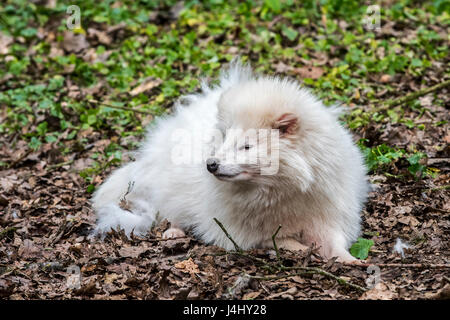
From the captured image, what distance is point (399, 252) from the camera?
4.08 m

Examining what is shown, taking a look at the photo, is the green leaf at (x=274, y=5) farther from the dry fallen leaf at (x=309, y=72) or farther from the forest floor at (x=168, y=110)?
the dry fallen leaf at (x=309, y=72)

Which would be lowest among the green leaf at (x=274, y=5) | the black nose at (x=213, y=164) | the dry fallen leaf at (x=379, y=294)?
the dry fallen leaf at (x=379, y=294)

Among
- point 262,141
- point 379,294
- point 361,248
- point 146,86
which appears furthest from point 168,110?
point 379,294

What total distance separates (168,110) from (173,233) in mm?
2009

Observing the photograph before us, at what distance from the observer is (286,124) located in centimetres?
391

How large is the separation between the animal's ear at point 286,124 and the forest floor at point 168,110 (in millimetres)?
875

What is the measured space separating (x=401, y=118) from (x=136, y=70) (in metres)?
3.35

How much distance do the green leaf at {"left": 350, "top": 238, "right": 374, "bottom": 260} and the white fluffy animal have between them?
0.07m

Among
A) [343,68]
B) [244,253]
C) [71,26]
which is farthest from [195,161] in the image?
[71,26]

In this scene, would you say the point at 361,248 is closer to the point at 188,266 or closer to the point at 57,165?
the point at 188,266

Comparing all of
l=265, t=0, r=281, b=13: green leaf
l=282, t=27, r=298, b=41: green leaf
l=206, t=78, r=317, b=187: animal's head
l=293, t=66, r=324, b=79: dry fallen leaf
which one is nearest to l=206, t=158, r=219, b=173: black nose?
l=206, t=78, r=317, b=187: animal's head

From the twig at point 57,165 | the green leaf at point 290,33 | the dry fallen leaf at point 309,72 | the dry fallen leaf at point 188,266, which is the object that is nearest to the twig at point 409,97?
the dry fallen leaf at point 309,72

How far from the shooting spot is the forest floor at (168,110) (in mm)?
3850
